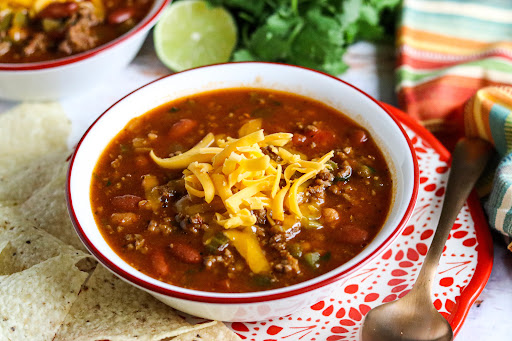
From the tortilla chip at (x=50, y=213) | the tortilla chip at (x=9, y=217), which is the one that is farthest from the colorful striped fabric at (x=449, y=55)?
the tortilla chip at (x=9, y=217)

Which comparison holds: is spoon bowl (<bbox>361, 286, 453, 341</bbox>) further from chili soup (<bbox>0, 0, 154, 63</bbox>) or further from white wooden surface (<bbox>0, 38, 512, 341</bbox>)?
chili soup (<bbox>0, 0, 154, 63</bbox>)

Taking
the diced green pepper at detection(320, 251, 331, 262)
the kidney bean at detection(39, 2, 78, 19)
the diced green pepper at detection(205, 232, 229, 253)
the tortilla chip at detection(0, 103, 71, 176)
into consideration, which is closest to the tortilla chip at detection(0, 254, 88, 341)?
the diced green pepper at detection(205, 232, 229, 253)

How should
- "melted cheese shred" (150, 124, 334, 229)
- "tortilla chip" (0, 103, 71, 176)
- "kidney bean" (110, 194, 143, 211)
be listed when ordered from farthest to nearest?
"tortilla chip" (0, 103, 71, 176), "kidney bean" (110, 194, 143, 211), "melted cheese shred" (150, 124, 334, 229)

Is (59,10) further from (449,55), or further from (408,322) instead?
(408,322)

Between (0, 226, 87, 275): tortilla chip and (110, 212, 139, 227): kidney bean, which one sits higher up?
(110, 212, 139, 227): kidney bean

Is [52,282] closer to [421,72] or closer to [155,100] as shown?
[155,100]

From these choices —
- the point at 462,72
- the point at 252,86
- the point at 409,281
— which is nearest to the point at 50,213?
the point at 252,86

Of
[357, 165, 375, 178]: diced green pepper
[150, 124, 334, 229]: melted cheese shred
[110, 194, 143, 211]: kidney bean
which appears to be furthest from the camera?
[357, 165, 375, 178]: diced green pepper

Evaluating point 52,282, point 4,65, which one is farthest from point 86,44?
point 52,282
